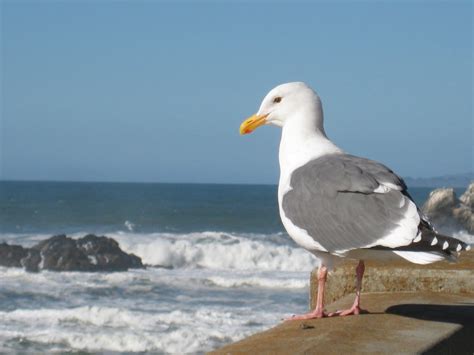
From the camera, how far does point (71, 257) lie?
18.5 metres

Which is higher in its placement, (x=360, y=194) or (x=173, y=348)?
(x=360, y=194)

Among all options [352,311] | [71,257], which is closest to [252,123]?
[352,311]

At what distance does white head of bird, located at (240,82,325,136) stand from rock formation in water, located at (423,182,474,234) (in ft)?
91.5

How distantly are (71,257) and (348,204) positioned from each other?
15.9m

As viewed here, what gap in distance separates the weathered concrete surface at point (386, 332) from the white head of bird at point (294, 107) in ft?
2.47

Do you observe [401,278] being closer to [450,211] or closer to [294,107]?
[294,107]

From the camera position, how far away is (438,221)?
31.4 metres

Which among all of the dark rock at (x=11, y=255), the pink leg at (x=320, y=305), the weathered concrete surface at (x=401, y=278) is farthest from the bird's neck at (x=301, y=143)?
the dark rock at (x=11, y=255)

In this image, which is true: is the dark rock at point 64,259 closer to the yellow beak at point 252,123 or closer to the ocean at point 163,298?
the ocean at point 163,298

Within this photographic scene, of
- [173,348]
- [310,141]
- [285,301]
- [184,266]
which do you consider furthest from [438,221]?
[310,141]

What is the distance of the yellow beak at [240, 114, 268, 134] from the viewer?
3921 mm

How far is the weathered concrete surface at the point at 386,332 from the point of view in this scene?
2605 mm

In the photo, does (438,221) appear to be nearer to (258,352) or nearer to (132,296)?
(132,296)

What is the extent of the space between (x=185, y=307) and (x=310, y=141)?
9902mm
